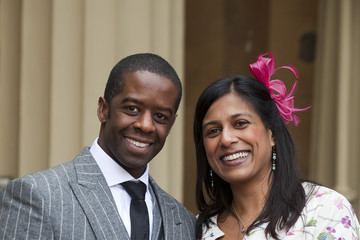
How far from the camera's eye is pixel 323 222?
301 cm

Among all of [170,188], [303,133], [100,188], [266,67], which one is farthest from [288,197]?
[303,133]

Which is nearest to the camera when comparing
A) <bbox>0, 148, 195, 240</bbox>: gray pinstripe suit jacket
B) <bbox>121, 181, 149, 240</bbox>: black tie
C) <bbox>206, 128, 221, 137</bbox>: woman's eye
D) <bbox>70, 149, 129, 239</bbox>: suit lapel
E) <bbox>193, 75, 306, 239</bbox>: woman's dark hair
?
<bbox>0, 148, 195, 240</bbox>: gray pinstripe suit jacket

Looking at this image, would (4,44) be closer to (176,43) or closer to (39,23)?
(39,23)

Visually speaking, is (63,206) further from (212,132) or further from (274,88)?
(274,88)

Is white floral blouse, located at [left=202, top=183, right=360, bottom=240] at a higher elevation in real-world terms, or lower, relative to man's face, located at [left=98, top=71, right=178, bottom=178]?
lower

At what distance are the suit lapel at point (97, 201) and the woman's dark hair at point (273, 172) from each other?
68 cm

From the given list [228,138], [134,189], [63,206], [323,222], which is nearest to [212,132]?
[228,138]

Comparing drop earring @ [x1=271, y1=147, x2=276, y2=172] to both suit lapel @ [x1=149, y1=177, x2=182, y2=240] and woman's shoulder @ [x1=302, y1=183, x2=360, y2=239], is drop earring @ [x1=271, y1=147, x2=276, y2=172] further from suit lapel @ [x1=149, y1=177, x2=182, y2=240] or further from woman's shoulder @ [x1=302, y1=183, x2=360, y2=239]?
suit lapel @ [x1=149, y1=177, x2=182, y2=240]

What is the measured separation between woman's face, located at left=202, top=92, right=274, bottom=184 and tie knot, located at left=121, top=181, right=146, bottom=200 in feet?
1.49

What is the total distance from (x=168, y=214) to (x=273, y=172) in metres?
0.55

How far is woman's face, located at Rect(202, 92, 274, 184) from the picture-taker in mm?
3197

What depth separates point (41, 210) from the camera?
8.52 feet

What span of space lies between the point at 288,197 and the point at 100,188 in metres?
0.85

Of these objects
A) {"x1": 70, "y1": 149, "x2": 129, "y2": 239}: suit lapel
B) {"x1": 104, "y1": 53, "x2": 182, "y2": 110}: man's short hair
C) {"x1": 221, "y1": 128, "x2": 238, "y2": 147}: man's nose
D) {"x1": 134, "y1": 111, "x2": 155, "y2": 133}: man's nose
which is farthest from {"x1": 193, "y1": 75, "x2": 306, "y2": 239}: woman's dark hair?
{"x1": 70, "y1": 149, "x2": 129, "y2": 239}: suit lapel
